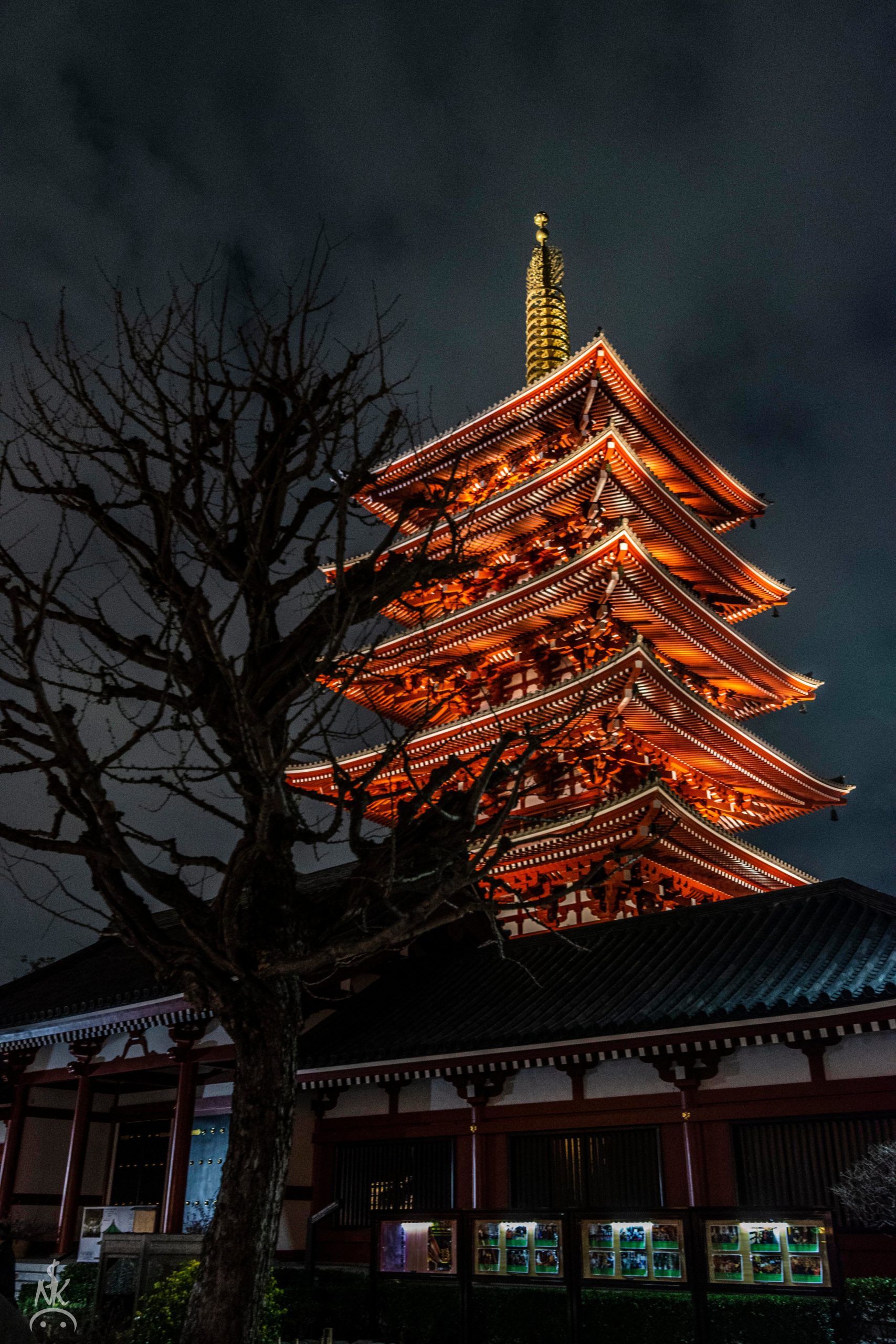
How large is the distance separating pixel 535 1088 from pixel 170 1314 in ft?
19.9

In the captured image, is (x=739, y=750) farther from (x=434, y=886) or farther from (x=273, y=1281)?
(x=434, y=886)

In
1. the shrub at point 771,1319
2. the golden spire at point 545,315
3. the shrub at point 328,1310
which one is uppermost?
the golden spire at point 545,315

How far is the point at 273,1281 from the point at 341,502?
8.41 m

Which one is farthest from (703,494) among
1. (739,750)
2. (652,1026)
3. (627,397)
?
(652,1026)

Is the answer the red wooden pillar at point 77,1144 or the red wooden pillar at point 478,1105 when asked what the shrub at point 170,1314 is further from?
the red wooden pillar at point 77,1144

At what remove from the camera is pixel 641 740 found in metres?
20.4

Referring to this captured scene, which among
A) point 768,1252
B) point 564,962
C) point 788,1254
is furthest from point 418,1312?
point 564,962

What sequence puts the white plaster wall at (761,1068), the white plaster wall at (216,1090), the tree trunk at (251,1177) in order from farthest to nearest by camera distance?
the white plaster wall at (216,1090), the white plaster wall at (761,1068), the tree trunk at (251,1177)

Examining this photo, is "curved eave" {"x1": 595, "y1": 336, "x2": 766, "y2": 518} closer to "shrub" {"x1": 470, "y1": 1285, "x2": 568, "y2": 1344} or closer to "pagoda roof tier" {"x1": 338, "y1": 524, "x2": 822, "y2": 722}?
"pagoda roof tier" {"x1": 338, "y1": 524, "x2": 822, "y2": 722}

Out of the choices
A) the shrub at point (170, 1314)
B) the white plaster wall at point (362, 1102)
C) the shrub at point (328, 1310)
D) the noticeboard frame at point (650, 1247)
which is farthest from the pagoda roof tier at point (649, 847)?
the shrub at point (170, 1314)

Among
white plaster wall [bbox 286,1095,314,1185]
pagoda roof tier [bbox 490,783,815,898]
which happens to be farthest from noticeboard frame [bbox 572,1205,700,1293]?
pagoda roof tier [bbox 490,783,815,898]

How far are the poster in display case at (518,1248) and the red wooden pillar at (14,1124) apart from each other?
1091 cm

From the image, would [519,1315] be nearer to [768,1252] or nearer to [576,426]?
[768,1252]

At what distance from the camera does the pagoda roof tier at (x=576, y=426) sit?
21891 millimetres
